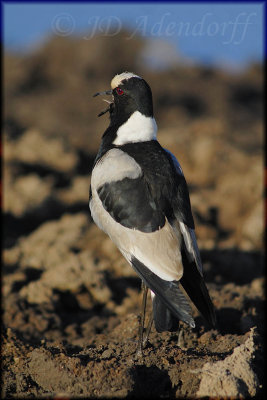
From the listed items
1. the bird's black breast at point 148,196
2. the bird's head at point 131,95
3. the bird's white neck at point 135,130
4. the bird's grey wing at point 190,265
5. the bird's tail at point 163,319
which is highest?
the bird's head at point 131,95

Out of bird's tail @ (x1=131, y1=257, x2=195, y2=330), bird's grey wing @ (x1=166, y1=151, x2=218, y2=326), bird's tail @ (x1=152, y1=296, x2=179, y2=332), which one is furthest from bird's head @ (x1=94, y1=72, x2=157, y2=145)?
bird's tail @ (x1=152, y1=296, x2=179, y2=332)

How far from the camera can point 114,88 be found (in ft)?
13.1

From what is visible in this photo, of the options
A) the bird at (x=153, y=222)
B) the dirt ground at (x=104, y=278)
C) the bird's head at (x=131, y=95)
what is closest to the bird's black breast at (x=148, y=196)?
the bird at (x=153, y=222)

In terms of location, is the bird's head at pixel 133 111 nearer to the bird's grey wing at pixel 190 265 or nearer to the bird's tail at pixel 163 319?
the bird's grey wing at pixel 190 265

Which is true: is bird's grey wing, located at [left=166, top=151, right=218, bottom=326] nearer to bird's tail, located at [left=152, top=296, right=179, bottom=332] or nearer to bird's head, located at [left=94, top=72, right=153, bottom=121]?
bird's tail, located at [left=152, top=296, right=179, bottom=332]

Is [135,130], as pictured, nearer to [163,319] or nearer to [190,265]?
[190,265]

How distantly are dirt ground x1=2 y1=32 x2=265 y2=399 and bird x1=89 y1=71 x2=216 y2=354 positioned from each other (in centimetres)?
31

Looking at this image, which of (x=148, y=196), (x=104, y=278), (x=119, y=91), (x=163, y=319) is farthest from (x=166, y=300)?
(x=104, y=278)

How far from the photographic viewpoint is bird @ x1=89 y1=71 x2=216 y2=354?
335cm

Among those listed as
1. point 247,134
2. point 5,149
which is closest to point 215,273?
point 5,149

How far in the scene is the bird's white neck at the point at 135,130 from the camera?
3896mm

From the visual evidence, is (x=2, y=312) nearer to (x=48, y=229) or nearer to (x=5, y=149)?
(x=48, y=229)

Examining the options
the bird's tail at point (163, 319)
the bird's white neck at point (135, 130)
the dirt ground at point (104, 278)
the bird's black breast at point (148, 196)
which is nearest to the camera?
the dirt ground at point (104, 278)

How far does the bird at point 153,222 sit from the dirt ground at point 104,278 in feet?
1.02
